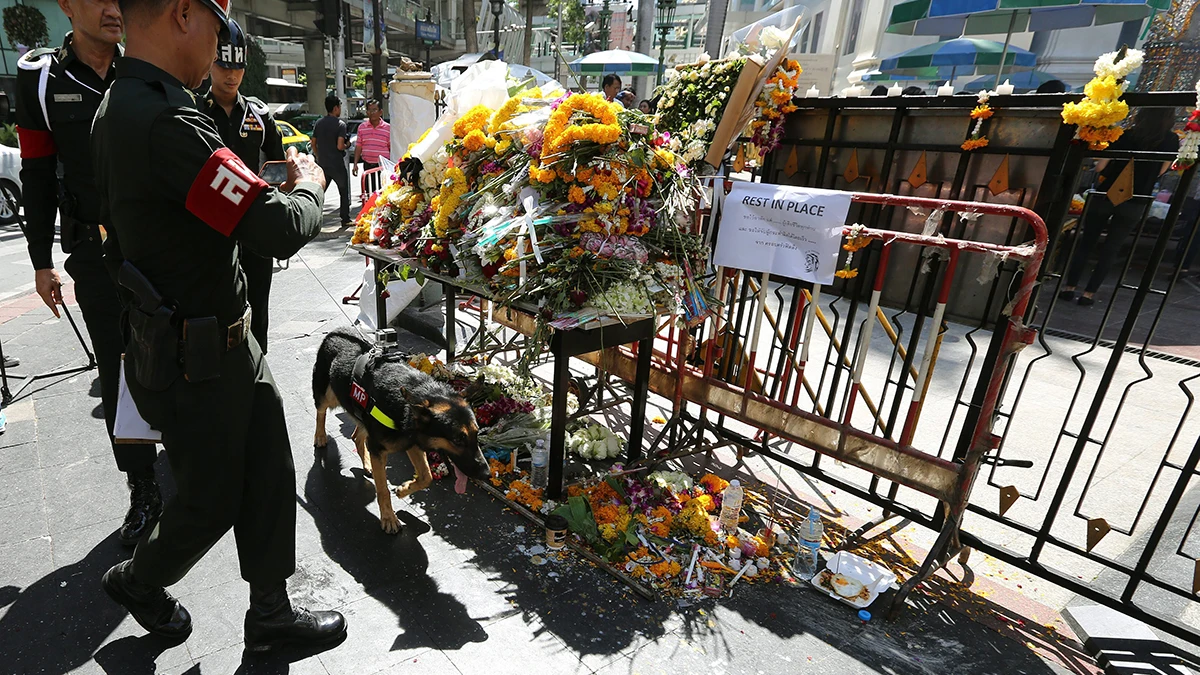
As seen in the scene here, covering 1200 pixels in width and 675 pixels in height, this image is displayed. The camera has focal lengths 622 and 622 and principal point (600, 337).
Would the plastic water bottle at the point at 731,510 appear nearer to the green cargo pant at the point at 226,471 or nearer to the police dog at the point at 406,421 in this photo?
the police dog at the point at 406,421

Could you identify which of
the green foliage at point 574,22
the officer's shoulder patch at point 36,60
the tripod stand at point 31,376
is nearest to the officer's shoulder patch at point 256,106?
the officer's shoulder patch at point 36,60

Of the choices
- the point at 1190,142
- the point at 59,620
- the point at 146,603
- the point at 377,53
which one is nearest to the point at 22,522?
the point at 59,620

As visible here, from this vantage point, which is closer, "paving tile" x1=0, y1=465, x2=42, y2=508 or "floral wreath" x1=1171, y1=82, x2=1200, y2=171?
"floral wreath" x1=1171, y1=82, x2=1200, y2=171

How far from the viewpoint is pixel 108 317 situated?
3.00 m

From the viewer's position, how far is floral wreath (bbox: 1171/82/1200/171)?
2.43 m

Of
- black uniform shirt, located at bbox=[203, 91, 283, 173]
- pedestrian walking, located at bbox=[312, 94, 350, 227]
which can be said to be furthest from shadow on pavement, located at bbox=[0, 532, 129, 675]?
pedestrian walking, located at bbox=[312, 94, 350, 227]

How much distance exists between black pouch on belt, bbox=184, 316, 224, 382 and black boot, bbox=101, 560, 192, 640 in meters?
0.95

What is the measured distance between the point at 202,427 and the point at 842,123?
4.02m

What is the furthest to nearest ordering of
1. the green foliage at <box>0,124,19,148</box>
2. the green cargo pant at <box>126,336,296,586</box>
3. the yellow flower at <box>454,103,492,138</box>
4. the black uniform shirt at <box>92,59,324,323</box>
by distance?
the green foliage at <box>0,124,19,148</box> < the yellow flower at <box>454,103,492,138</box> < the green cargo pant at <box>126,336,296,586</box> < the black uniform shirt at <box>92,59,324,323</box>

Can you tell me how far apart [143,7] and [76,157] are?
5.11 ft

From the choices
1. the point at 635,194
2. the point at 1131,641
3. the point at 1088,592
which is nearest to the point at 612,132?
the point at 635,194

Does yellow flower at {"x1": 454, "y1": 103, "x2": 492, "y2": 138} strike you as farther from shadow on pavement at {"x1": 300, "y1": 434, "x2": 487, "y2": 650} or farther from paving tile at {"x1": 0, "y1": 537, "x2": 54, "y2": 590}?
paving tile at {"x1": 0, "y1": 537, "x2": 54, "y2": 590}

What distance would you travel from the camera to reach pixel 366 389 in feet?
11.2

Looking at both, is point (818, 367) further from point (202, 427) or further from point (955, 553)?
point (202, 427)
